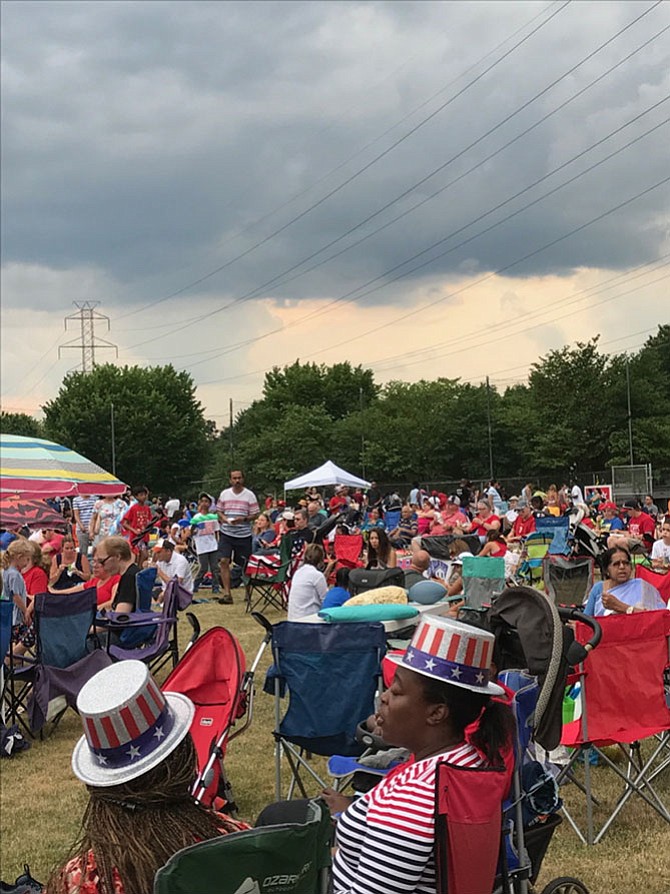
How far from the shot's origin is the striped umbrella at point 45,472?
12547 millimetres

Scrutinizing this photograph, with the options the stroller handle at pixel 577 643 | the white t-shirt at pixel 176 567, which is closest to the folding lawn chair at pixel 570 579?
the white t-shirt at pixel 176 567

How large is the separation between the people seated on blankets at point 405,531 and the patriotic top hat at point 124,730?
17.7m

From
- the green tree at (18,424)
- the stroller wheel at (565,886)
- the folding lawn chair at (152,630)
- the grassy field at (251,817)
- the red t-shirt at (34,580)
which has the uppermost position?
the green tree at (18,424)

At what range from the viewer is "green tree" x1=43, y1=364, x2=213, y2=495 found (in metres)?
67.7

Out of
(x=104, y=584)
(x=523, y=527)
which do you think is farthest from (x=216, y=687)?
(x=523, y=527)

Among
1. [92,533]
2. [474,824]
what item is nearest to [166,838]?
[474,824]

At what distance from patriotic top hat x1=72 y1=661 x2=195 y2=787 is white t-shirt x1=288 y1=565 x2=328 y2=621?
6886mm

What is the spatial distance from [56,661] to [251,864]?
5936mm

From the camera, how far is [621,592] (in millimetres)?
6898

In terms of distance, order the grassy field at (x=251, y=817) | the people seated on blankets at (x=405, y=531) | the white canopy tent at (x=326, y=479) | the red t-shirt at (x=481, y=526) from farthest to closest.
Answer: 1. the white canopy tent at (x=326, y=479)
2. the people seated on blankets at (x=405, y=531)
3. the red t-shirt at (x=481, y=526)
4. the grassy field at (x=251, y=817)

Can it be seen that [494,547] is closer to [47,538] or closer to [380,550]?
[380,550]

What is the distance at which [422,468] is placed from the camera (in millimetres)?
64062

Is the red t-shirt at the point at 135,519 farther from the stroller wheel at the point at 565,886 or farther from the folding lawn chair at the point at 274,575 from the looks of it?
the stroller wheel at the point at 565,886

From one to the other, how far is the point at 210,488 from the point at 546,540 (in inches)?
2024
